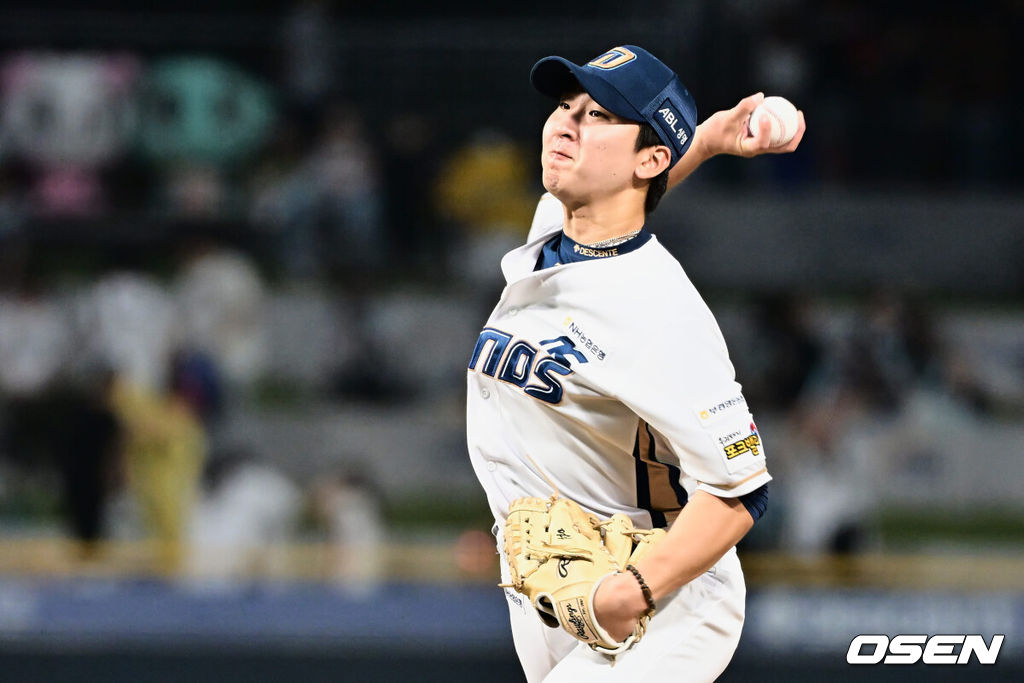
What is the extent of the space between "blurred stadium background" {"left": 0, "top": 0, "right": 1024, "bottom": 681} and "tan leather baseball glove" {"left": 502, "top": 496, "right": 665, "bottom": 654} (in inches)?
148

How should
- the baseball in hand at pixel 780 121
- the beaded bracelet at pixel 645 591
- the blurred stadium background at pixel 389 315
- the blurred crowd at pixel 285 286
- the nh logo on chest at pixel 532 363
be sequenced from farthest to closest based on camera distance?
the blurred crowd at pixel 285 286 → the blurred stadium background at pixel 389 315 → the baseball in hand at pixel 780 121 → the nh logo on chest at pixel 532 363 → the beaded bracelet at pixel 645 591

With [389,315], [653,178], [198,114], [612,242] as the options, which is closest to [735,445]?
[612,242]

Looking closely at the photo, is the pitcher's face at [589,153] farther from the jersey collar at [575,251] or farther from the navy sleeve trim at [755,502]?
the navy sleeve trim at [755,502]

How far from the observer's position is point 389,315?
934 centimetres

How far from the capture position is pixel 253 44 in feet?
32.7

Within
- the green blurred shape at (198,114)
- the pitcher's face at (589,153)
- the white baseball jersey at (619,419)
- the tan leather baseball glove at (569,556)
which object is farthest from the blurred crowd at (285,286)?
the pitcher's face at (589,153)

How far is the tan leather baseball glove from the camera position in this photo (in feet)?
9.20

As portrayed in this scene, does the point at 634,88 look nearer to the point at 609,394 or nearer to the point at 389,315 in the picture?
the point at 609,394

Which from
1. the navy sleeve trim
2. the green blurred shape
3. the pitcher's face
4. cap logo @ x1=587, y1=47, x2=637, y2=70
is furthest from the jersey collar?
the green blurred shape

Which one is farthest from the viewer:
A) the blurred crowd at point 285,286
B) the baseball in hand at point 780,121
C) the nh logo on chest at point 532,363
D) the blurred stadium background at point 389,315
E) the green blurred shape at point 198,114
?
the green blurred shape at point 198,114

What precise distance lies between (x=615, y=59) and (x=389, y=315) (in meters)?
6.43

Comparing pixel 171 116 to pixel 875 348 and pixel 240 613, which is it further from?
pixel 875 348

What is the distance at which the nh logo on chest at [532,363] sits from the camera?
2.91m

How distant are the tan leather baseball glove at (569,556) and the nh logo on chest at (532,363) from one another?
Result: 226mm
